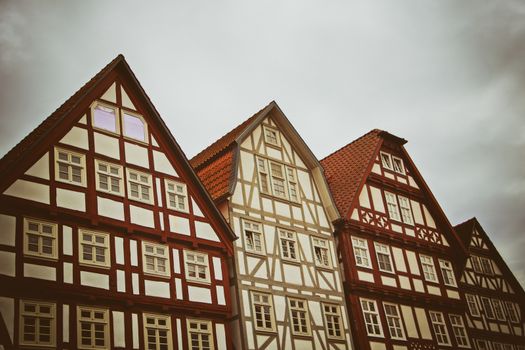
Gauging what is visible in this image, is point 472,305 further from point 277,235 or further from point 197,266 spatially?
point 197,266

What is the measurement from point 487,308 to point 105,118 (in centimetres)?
2598

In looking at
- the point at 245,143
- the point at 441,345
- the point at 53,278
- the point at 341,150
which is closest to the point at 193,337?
the point at 53,278

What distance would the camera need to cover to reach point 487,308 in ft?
125

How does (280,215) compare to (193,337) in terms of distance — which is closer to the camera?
(193,337)

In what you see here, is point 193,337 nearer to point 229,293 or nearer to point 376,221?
point 229,293

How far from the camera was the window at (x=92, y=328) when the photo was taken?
1950 cm

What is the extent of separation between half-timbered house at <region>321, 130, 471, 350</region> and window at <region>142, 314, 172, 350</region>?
980cm

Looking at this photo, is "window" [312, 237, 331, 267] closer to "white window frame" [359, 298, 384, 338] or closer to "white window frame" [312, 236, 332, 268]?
"white window frame" [312, 236, 332, 268]

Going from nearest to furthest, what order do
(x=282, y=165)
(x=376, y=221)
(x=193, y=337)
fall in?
(x=193, y=337)
(x=282, y=165)
(x=376, y=221)

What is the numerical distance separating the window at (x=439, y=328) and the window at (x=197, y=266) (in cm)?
1360

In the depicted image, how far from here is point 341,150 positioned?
3684 centimetres

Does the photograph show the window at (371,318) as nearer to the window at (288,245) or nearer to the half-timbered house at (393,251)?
the half-timbered house at (393,251)

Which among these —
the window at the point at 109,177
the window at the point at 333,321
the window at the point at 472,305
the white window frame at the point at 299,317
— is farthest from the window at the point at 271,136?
the window at the point at 472,305

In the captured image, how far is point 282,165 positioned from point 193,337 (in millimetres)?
10313
